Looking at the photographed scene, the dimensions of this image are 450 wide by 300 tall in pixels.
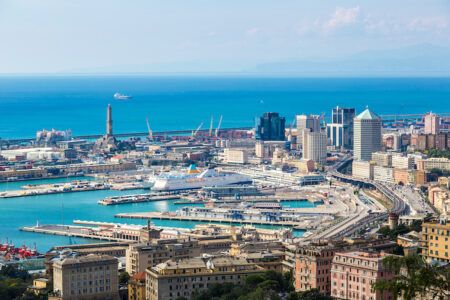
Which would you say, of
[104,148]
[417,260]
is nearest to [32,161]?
[104,148]

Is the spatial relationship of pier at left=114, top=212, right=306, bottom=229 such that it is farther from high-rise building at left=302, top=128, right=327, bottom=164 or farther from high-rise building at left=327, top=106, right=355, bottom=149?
high-rise building at left=327, top=106, right=355, bottom=149

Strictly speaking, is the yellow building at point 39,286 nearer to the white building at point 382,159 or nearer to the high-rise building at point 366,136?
the white building at point 382,159

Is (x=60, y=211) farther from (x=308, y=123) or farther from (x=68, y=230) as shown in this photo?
(x=308, y=123)

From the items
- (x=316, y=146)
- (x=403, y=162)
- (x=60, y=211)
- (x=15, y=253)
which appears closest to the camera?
(x=15, y=253)

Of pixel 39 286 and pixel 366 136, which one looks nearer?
pixel 39 286

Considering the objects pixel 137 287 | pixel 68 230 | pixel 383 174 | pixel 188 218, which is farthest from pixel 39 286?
pixel 383 174

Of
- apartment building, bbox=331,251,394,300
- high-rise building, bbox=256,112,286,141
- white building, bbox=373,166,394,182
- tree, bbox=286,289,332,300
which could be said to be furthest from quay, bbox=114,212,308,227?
high-rise building, bbox=256,112,286,141

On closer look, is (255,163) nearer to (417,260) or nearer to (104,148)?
(104,148)
